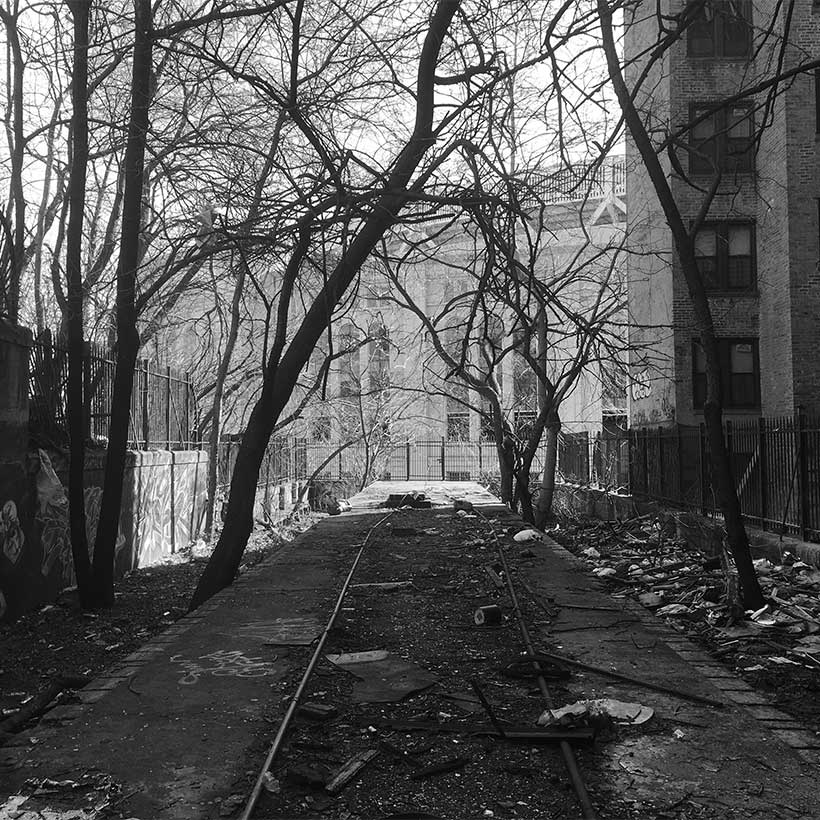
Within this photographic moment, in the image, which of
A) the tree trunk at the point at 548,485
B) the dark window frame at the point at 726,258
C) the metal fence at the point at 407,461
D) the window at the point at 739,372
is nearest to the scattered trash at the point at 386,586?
the tree trunk at the point at 548,485

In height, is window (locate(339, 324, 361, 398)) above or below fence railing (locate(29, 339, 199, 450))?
above

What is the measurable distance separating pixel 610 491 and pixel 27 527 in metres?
18.2

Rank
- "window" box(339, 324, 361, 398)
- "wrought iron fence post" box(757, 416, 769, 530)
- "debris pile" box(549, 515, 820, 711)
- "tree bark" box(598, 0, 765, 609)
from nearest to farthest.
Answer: "debris pile" box(549, 515, 820, 711) < "tree bark" box(598, 0, 765, 609) < "wrought iron fence post" box(757, 416, 769, 530) < "window" box(339, 324, 361, 398)

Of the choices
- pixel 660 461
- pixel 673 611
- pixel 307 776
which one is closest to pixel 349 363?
pixel 660 461

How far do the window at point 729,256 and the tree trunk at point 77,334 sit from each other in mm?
18006

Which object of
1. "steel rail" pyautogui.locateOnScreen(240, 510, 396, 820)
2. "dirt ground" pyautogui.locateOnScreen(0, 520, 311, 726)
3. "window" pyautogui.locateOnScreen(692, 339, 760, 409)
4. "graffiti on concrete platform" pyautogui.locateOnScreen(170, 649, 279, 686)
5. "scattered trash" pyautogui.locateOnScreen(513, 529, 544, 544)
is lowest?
"dirt ground" pyautogui.locateOnScreen(0, 520, 311, 726)

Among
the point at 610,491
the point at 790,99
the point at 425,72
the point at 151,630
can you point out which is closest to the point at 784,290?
the point at 790,99

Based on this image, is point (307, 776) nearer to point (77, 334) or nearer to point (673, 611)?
point (673, 611)

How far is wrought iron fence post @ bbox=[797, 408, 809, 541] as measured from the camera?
42.2 feet

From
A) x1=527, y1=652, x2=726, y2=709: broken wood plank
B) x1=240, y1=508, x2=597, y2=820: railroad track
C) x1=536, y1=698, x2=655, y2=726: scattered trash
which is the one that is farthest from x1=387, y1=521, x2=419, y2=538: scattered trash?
x1=536, y1=698, x2=655, y2=726: scattered trash

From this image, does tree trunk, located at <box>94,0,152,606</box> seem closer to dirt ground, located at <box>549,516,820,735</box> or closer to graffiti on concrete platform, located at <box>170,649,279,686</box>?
graffiti on concrete platform, located at <box>170,649,279,686</box>

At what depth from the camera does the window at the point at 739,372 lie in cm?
2411

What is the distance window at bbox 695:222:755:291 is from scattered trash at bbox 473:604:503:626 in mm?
17928

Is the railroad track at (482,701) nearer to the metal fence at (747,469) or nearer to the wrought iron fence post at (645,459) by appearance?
the metal fence at (747,469)
